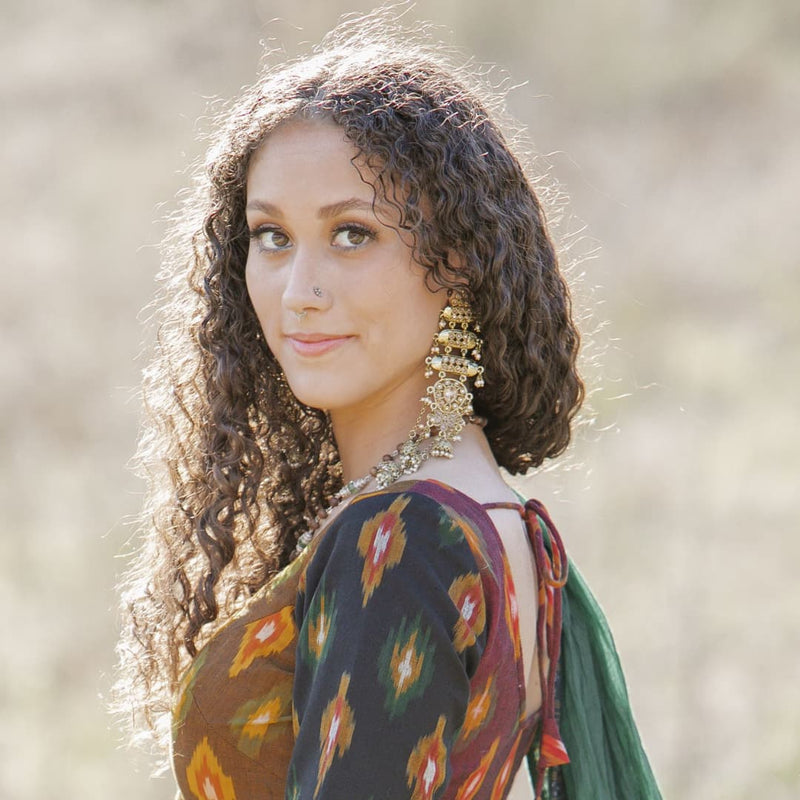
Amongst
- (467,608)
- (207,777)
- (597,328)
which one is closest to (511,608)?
(467,608)

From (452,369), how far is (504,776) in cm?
62

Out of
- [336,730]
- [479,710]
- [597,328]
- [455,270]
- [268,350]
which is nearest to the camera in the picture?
[336,730]

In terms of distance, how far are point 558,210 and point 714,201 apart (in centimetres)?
644

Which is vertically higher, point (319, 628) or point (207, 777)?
point (319, 628)

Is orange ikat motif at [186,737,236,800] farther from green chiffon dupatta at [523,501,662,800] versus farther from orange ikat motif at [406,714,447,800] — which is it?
green chiffon dupatta at [523,501,662,800]

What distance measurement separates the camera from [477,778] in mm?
1723

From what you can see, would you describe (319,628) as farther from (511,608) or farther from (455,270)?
(455,270)

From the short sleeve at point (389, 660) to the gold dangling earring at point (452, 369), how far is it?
315 millimetres

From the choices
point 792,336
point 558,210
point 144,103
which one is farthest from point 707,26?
point 558,210

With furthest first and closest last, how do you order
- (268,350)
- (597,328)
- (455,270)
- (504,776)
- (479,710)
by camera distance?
(597,328)
(268,350)
(455,270)
(504,776)
(479,710)

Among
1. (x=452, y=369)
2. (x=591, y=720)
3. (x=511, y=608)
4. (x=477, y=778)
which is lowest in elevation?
(x=591, y=720)

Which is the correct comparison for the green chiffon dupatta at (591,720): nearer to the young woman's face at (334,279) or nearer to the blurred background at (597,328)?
the young woman's face at (334,279)

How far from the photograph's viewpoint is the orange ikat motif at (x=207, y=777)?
175 cm

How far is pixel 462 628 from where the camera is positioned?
1568mm
